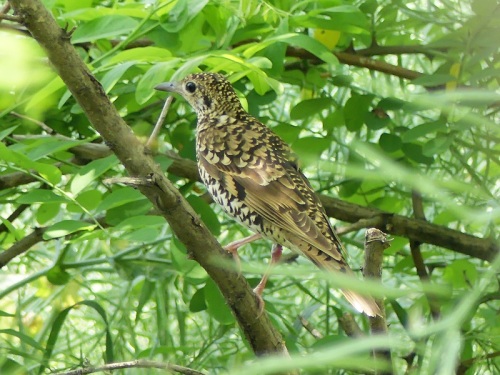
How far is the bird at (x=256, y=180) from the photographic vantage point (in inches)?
58.6

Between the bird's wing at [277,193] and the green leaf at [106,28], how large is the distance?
1.05 feet

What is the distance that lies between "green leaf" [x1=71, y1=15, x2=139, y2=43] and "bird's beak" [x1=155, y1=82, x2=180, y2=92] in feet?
0.49

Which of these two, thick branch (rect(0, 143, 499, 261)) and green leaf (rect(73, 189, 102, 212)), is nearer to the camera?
green leaf (rect(73, 189, 102, 212))

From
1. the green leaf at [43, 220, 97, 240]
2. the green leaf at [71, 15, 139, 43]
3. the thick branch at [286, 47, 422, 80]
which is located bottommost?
the green leaf at [43, 220, 97, 240]

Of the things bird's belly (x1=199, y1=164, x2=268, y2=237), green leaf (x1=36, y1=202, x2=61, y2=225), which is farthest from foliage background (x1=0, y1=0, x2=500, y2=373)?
bird's belly (x1=199, y1=164, x2=268, y2=237)

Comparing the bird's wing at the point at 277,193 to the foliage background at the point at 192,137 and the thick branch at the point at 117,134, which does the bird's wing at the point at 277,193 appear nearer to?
the foliage background at the point at 192,137

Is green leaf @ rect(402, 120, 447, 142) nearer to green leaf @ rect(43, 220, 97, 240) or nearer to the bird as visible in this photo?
the bird

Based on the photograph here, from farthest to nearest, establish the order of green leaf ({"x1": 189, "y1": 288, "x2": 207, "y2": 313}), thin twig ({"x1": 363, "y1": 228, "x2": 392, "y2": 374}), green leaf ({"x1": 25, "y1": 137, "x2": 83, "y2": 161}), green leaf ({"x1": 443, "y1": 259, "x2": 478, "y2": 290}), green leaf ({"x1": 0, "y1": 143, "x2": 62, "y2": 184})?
green leaf ({"x1": 443, "y1": 259, "x2": 478, "y2": 290}), green leaf ({"x1": 189, "y1": 288, "x2": 207, "y2": 313}), green leaf ({"x1": 25, "y1": 137, "x2": 83, "y2": 161}), green leaf ({"x1": 0, "y1": 143, "x2": 62, "y2": 184}), thin twig ({"x1": 363, "y1": 228, "x2": 392, "y2": 374})

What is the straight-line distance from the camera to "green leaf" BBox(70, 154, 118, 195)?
1.43 meters

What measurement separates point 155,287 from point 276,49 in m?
0.67

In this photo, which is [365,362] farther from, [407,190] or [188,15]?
[407,190]

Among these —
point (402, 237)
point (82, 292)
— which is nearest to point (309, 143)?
point (402, 237)

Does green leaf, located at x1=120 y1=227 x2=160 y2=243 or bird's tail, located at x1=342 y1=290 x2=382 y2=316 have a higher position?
green leaf, located at x1=120 y1=227 x2=160 y2=243

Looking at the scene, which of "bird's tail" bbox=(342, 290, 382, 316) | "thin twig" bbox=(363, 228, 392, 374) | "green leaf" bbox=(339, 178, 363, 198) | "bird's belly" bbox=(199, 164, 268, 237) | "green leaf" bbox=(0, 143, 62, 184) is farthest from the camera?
"green leaf" bbox=(339, 178, 363, 198)
